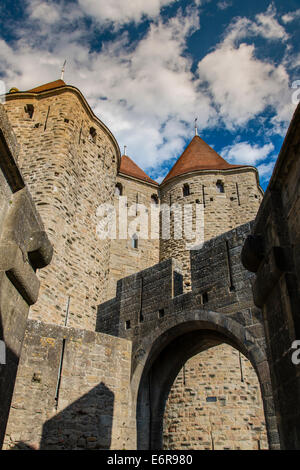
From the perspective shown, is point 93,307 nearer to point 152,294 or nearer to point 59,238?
point 59,238

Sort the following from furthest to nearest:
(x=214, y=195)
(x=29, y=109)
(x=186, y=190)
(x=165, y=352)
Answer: (x=186, y=190) < (x=214, y=195) < (x=29, y=109) < (x=165, y=352)

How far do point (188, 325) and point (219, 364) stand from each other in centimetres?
353

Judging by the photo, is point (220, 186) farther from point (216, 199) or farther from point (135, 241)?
point (135, 241)

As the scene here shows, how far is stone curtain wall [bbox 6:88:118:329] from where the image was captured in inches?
367

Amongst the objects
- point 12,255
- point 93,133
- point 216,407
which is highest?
point 93,133

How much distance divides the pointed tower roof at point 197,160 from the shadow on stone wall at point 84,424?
33.2ft

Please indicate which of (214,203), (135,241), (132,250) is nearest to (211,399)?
(132,250)

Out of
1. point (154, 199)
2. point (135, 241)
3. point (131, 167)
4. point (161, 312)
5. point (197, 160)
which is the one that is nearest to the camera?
point (161, 312)

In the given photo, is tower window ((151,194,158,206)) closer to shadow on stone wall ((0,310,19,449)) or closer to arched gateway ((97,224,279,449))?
arched gateway ((97,224,279,449))

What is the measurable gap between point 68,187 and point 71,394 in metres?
5.46

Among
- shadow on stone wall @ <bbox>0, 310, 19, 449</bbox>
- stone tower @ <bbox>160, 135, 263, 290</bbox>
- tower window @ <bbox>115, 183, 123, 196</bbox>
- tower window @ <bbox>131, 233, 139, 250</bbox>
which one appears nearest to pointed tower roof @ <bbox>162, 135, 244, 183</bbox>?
stone tower @ <bbox>160, 135, 263, 290</bbox>

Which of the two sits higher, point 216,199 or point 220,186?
point 220,186

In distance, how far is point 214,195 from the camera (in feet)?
47.6

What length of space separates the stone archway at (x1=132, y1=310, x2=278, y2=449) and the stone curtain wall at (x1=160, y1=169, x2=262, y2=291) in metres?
5.07
